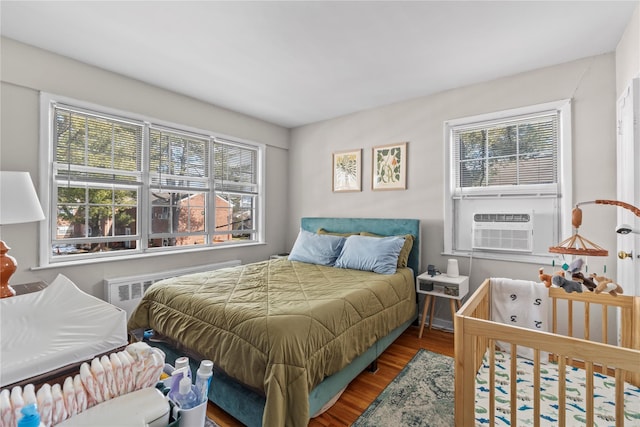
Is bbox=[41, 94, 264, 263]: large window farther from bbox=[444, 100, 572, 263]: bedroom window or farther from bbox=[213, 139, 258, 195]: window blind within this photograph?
bbox=[444, 100, 572, 263]: bedroom window

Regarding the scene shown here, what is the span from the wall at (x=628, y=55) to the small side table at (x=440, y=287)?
1.91m

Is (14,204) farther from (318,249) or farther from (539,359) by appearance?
(539,359)

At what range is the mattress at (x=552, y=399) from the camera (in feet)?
4.45

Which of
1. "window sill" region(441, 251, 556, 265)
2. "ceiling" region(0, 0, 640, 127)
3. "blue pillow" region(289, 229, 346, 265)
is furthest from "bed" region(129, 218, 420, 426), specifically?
"ceiling" region(0, 0, 640, 127)

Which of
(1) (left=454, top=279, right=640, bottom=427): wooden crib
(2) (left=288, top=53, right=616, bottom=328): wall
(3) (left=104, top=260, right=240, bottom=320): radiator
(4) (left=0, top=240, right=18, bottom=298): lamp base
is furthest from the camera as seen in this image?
(3) (left=104, top=260, right=240, bottom=320): radiator

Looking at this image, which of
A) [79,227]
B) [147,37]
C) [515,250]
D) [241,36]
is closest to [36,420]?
[241,36]

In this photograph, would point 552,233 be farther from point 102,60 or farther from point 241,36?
point 102,60

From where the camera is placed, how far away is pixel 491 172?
3006 millimetres

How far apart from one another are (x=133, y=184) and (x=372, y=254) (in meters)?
2.56

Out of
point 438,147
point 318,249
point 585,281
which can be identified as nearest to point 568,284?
point 585,281

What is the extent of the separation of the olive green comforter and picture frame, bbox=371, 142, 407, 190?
1.27m

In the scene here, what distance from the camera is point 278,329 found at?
1.53 m

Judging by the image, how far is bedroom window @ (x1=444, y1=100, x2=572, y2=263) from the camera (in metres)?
2.69

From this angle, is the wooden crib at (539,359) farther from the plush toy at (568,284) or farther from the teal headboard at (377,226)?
the teal headboard at (377,226)
